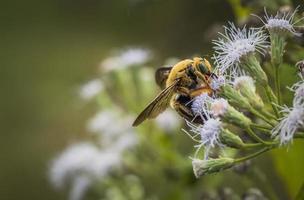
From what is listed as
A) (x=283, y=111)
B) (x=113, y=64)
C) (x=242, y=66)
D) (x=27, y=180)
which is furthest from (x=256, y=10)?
(x=27, y=180)

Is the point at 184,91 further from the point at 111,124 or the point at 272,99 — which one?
the point at 111,124

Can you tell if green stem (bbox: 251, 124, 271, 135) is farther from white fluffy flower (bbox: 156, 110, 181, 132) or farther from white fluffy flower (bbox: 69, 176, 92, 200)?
white fluffy flower (bbox: 69, 176, 92, 200)

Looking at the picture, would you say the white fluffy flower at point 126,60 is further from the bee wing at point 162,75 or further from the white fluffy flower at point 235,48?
the white fluffy flower at point 235,48

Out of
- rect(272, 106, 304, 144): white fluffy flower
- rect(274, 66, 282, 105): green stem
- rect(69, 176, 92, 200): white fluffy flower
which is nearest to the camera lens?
rect(272, 106, 304, 144): white fluffy flower

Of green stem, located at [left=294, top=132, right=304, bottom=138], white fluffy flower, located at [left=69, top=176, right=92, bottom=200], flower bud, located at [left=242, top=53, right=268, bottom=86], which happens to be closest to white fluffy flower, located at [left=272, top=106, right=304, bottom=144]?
green stem, located at [left=294, top=132, right=304, bottom=138]

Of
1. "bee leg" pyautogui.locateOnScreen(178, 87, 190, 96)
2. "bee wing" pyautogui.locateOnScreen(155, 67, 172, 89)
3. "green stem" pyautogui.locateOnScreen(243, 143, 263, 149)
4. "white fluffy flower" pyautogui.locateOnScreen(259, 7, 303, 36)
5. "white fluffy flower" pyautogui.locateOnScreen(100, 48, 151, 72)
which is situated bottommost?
"green stem" pyautogui.locateOnScreen(243, 143, 263, 149)

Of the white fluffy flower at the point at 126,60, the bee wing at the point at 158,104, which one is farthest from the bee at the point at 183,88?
the white fluffy flower at the point at 126,60

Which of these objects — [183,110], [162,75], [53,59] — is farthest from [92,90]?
[53,59]

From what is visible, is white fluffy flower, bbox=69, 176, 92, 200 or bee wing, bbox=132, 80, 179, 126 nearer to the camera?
bee wing, bbox=132, 80, 179, 126
